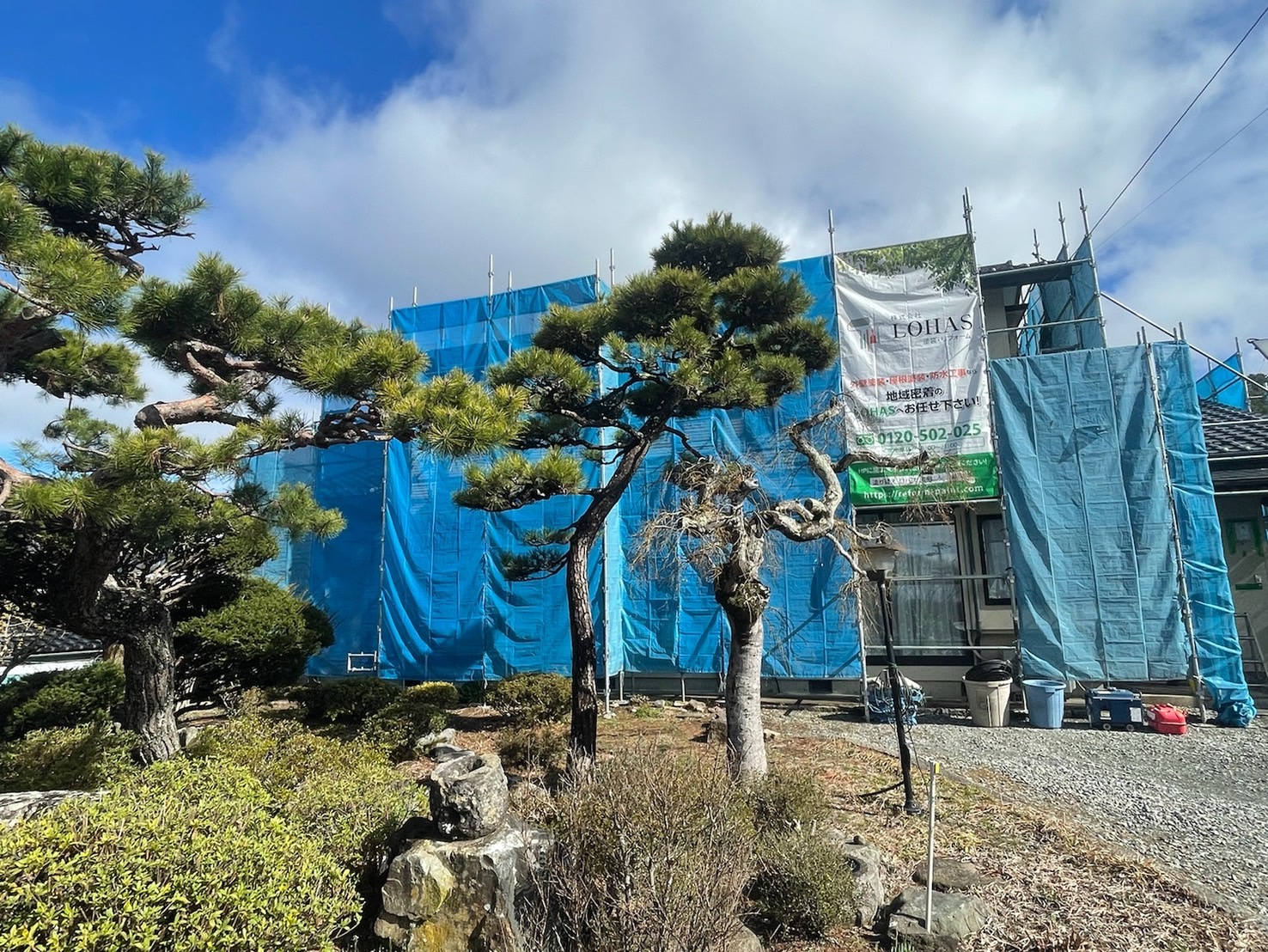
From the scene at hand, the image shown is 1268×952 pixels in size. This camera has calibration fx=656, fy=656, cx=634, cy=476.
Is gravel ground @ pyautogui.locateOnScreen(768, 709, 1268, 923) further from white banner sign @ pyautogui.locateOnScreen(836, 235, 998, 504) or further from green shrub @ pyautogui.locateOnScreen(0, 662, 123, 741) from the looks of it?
green shrub @ pyautogui.locateOnScreen(0, 662, 123, 741)

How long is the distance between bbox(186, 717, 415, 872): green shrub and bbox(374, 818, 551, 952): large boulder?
0.35 meters

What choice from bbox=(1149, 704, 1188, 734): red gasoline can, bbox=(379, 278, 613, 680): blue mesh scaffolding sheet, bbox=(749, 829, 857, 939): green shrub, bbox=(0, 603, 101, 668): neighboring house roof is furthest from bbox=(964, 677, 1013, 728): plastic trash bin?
bbox=(0, 603, 101, 668): neighboring house roof

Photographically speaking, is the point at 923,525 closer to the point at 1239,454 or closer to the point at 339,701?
the point at 1239,454

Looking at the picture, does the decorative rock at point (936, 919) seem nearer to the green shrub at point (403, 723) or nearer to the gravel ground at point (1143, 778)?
the gravel ground at point (1143, 778)

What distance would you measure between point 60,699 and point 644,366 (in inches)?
265

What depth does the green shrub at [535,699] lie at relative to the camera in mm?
7156

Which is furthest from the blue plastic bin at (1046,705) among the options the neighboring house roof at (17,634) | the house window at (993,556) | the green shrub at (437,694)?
the neighboring house roof at (17,634)

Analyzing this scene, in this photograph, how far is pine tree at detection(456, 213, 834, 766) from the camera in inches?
211

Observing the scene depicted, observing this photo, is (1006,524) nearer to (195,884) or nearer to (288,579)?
(195,884)

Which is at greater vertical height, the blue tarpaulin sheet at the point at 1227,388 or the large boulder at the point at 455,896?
the blue tarpaulin sheet at the point at 1227,388

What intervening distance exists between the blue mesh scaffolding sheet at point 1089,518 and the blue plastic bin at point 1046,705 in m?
0.46

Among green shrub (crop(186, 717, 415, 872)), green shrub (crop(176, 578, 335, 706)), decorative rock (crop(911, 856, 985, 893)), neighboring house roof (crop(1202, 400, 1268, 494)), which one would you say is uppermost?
neighboring house roof (crop(1202, 400, 1268, 494))

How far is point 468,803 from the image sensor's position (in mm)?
2764

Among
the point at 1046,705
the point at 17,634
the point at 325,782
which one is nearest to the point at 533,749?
the point at 325,782
